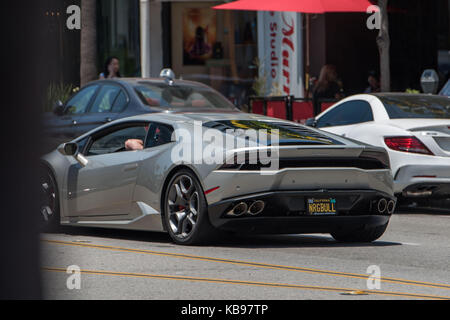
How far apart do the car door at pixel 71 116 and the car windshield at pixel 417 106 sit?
4.20m

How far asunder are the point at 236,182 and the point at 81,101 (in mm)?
6577

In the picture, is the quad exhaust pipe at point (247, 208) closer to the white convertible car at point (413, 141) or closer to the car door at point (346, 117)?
the white convertible car at point (413, 141)

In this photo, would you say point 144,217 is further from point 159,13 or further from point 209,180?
point 159,13

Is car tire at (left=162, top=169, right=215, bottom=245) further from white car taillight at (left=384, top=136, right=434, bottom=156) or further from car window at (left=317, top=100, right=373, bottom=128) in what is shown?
car window at (left=317, top=100, right=373, bottom=128)

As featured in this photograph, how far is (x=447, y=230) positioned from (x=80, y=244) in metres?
3.98

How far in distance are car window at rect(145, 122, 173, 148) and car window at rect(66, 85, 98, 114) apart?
4902mm

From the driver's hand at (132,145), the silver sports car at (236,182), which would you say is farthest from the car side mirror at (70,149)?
the driver's hand at (132,145)

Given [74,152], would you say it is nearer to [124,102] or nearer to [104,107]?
[124,102]

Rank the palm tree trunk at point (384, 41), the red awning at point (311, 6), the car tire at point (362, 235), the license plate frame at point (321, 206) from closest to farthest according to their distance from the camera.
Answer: the license plate frame at point (321, 206), the car tire at point (362, 235), the palm tree trunk at point (384, 41), the red awning at point (311, 6)

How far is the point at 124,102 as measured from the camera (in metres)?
12.4

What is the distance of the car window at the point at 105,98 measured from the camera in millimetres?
12758

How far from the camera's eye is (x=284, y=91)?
22047 mm

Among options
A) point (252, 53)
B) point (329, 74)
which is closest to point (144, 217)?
point (329, 74)

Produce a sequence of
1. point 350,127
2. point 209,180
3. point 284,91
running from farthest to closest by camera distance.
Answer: point 284,91 → point 350,127 → point 209,180
